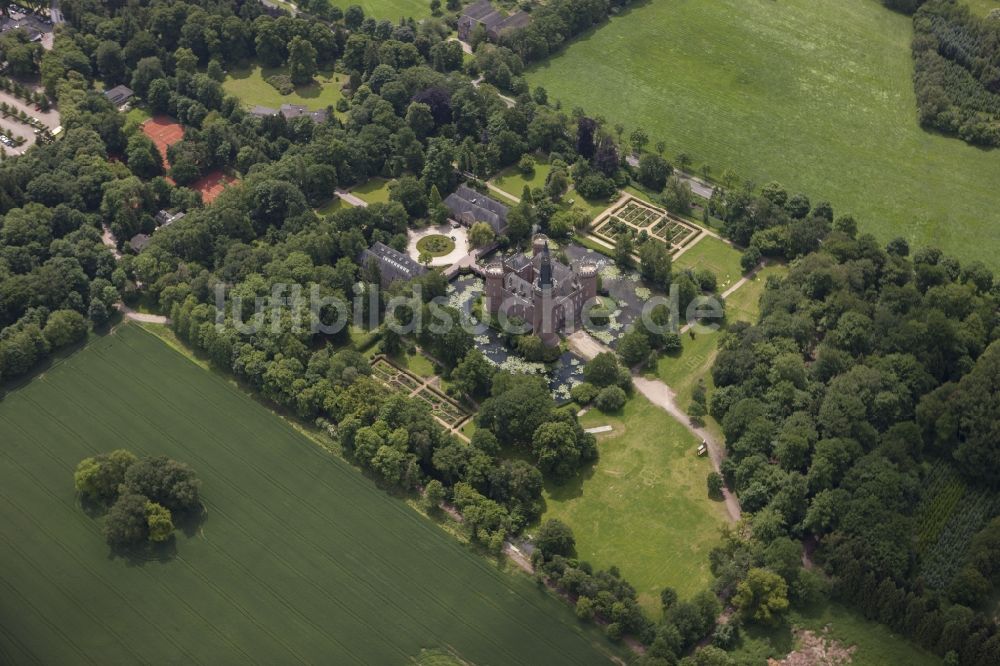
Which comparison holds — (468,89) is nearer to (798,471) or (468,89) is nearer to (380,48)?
(380,48)

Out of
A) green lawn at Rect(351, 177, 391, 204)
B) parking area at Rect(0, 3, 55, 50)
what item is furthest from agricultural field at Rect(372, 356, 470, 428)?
parking area at Rect(0, 3, 55, 50)

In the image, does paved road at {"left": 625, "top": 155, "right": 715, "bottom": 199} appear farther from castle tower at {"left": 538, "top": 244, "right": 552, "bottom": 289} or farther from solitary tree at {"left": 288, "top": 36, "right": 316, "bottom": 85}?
solitary tree at {"left": 288, "top": 36, "right": 316, "bottom": 85}

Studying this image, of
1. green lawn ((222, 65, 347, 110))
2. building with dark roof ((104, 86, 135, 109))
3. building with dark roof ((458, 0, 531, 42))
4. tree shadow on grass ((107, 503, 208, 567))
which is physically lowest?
tree shadow on grass ((107, 503, 208, 567))

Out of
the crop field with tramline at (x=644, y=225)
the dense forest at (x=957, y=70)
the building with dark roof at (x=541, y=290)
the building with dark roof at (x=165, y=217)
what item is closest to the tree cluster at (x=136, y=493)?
the building with dark roof at (x=165, y=217)

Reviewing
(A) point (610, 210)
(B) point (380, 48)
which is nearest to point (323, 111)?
(B) point (380, 48)

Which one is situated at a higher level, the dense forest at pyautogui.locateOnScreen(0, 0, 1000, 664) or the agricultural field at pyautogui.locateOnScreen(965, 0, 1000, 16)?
the agricultural field at pyautogui.locateOnScreen(965, 0, 1000, 16)

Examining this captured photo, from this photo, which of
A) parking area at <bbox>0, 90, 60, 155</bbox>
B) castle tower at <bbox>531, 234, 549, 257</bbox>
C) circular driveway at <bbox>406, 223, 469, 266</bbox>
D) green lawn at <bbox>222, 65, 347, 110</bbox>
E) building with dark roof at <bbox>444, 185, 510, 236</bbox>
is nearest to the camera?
castle tower at <bbox>531, 234, 549, 257</bbox>

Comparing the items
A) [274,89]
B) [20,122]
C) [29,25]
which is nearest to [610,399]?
[274,89]

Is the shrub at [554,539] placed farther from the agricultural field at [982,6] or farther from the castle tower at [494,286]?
the agricultural field at [982,6]
